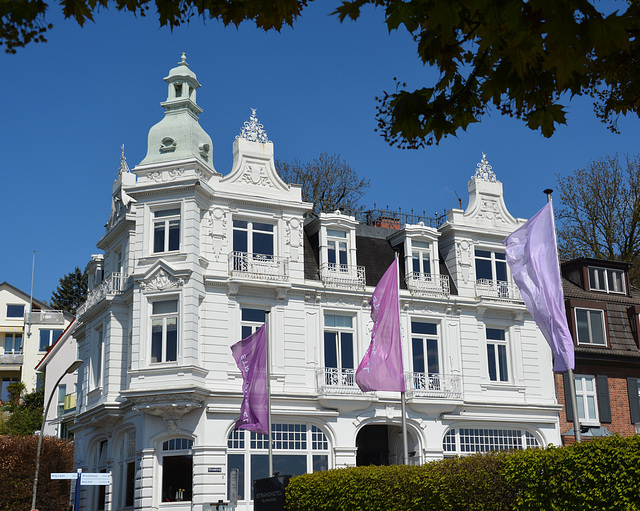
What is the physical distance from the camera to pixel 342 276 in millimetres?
35281

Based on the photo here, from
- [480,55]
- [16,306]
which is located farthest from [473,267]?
[16,306]

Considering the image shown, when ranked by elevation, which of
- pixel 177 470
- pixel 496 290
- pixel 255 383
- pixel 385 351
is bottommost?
pixel 177 470

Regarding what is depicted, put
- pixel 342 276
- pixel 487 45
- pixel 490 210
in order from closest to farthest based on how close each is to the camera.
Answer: pixel 487 45, pixel 342 276, pixel 490 210

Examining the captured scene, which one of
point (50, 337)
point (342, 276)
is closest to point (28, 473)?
point (342, 276)

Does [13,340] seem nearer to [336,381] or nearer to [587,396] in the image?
[336,381]

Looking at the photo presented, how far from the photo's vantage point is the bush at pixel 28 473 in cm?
3869

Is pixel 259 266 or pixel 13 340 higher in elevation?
A: pixel 13 340

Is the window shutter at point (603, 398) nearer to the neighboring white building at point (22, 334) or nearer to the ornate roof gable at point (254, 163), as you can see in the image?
the ornate roof gable at point (254, 163)

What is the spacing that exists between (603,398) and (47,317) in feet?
171

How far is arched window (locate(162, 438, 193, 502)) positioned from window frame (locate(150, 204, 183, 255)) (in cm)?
753

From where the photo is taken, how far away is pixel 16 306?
7838 cm

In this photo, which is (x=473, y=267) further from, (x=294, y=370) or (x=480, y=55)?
(x=480, y=55)

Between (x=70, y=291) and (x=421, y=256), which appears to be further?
(x=70, y=291)

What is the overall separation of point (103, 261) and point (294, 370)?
39.0 ft
